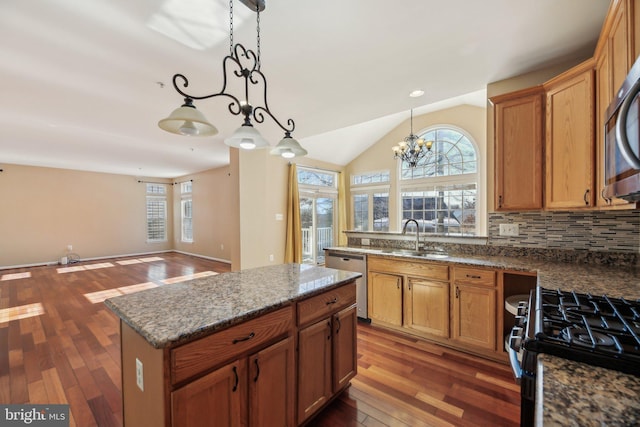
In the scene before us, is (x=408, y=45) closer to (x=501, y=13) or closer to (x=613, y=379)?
(x=501, y=13)

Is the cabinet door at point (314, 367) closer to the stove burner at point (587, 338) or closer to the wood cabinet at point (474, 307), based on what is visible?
the stove burner at point (587, 338)

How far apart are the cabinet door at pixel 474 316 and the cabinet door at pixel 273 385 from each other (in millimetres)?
1742

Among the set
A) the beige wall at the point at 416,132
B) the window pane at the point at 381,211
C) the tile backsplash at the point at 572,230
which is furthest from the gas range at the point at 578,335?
the window pane at the point at 381,211

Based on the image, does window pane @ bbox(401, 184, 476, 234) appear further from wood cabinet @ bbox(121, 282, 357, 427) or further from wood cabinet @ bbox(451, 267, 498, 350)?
wood cabinet @ bbox(121, 282, 357, 427)

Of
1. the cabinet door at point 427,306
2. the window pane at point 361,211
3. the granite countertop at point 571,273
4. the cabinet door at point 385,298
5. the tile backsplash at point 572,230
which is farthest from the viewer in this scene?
the window pane at point 361,211

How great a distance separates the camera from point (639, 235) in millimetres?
2018

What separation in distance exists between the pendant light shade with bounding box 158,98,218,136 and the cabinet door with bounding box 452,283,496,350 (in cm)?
243

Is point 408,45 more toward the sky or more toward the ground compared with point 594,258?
more toward the sky

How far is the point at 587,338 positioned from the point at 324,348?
1.25 m

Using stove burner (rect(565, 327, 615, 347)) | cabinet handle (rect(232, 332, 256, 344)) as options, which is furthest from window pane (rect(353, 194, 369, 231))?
stove burner (rect(565, 327, 615, 347))

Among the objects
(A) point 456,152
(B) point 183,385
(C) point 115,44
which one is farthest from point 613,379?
(A) point 456,152

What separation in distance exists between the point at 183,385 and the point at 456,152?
6319 mm

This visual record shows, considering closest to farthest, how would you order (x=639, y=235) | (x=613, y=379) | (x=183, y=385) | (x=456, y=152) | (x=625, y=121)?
(x=613, y=379) < (x=625, y=121) < (x=183, y=385) < (x=639, y=235) < (x=456, y=152)

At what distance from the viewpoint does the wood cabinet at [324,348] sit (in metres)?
1.52
